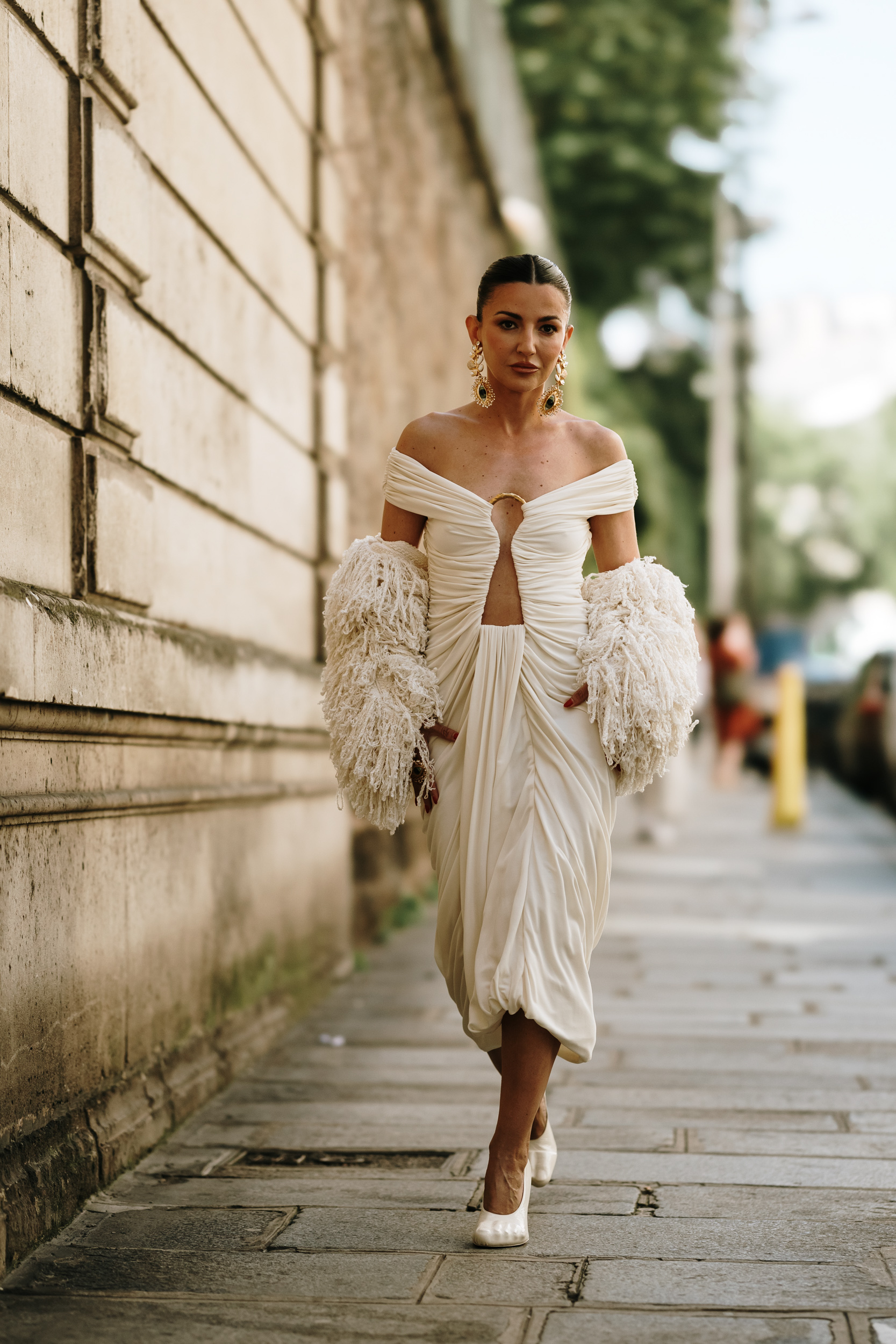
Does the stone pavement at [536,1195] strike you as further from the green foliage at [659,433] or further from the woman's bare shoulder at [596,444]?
the green foliage at [659,433]

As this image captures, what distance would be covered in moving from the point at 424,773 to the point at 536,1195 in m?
1.04

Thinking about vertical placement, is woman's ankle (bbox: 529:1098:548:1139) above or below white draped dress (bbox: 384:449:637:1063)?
below

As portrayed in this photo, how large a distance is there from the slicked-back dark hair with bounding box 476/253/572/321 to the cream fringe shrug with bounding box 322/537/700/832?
0.63 metres

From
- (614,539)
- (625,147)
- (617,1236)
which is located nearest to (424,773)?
(614,539)

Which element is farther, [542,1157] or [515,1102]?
[542,1157]

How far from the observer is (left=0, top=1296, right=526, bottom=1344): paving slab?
2977mm

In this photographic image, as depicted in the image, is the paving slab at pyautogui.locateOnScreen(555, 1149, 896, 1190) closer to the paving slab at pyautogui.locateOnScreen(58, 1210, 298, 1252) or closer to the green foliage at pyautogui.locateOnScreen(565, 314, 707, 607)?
the paving slab at pyautogui.locateOnScreen(58, 1210, 298, 1252)

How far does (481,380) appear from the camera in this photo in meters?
3.84

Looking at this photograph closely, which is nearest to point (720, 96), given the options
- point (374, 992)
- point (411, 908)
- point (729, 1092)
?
point (411, 908)

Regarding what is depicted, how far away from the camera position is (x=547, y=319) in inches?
147

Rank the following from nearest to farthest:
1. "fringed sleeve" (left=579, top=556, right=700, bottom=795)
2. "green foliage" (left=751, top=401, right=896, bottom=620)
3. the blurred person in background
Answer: "fringed sleeve" (left=579, top=556, right=700, bottom=795) < the blurred person in background < "green foliage" (left=751, top=401, right=896, bottom=620)

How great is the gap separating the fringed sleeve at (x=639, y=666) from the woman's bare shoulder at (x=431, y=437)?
464 mm

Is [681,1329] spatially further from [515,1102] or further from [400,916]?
[400,916]

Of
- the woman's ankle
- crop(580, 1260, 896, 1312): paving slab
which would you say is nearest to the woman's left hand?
the woman's ankle
